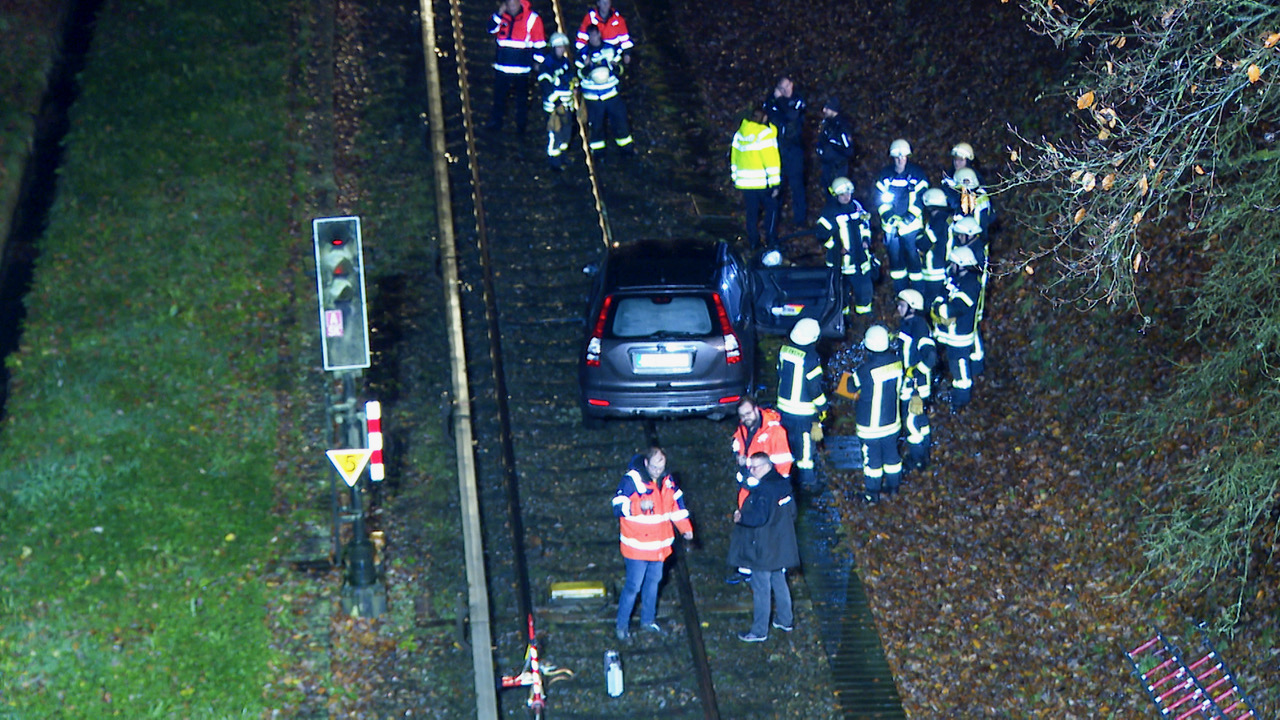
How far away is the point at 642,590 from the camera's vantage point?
12477 millimetres

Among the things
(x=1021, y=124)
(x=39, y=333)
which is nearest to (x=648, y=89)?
(x=1021, y=124)

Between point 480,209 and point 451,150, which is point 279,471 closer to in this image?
point 480,209

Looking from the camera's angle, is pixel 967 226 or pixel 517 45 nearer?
pixel 967 226

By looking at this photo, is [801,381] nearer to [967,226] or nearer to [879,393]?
[879,393]

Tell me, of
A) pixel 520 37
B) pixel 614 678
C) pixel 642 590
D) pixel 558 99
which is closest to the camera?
pixel 614 678

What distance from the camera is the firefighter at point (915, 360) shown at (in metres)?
14.3

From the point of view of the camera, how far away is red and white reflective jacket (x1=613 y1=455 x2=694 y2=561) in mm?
11727

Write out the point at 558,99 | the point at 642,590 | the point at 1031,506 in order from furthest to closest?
the point at 558,99 → the point at 1031,506 → the point at 642,590

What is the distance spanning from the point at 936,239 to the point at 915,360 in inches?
86.6

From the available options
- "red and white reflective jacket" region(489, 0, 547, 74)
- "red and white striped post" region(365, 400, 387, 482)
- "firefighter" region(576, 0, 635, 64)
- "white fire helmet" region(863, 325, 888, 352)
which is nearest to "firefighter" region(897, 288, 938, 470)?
"white fire helmet" region(863, 325, 888, 352)


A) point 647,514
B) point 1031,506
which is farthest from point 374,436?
point 1031,506

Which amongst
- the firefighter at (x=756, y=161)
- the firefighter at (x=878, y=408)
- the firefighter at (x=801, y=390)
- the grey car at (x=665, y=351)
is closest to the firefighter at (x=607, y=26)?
the firefighter at (x=756, y=161)

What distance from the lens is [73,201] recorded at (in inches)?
706

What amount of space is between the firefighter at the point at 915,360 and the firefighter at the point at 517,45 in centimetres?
708
